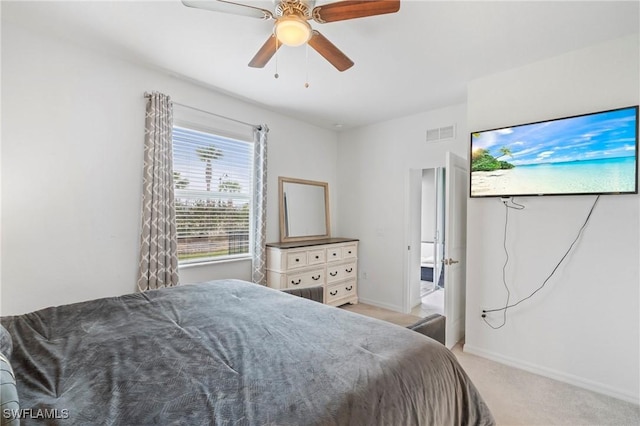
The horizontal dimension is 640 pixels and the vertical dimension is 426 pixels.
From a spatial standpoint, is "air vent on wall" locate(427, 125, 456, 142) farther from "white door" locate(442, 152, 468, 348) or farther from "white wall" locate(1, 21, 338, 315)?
"white wall" locate(1, 21, 338, 315)

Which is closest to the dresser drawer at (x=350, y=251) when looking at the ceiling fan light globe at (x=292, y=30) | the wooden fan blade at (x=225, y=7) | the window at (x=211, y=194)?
the window at (x=211, y=194)

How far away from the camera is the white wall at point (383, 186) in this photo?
3.88 metres

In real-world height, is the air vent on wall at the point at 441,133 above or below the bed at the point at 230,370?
above

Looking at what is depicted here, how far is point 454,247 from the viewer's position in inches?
118

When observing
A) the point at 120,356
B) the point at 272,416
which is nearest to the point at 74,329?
the point at 120,356

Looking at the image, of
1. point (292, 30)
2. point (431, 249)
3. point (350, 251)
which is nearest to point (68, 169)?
point (292, 30)

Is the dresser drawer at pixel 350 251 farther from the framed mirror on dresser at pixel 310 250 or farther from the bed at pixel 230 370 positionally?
the bed at pixel 230 370

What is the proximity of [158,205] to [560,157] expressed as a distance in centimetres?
348

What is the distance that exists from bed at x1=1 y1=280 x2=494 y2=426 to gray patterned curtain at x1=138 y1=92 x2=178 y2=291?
0.99 metres

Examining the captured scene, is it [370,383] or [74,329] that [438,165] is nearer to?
[370,383]

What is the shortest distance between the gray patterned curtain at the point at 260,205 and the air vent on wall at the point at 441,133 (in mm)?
2111

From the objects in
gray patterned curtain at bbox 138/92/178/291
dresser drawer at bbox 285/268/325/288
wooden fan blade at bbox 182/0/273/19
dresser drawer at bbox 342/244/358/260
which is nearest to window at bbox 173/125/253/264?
gray patterned curtain at bbox 138/92/178/291

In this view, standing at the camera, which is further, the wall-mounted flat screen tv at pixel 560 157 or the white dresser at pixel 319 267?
the white dresser at pixel 319 267

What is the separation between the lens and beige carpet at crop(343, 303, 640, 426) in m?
1.92
